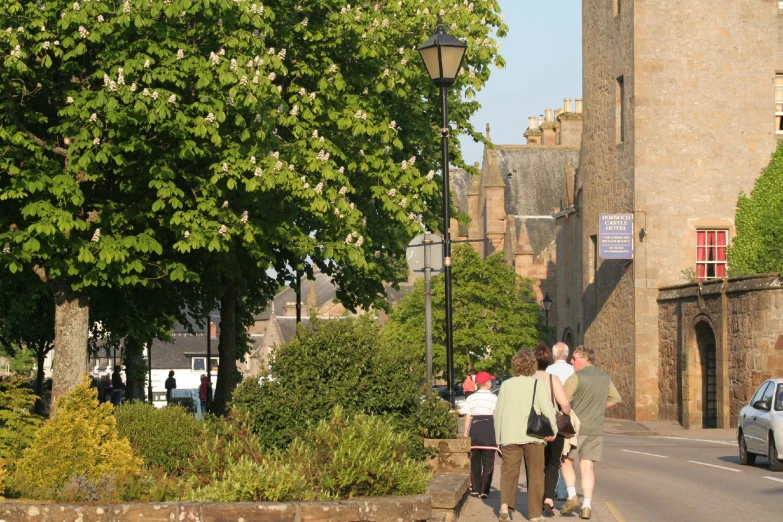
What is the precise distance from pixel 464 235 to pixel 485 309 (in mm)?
23352

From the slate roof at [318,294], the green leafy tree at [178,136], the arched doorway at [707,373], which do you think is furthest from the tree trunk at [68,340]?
the slate roof at [318,294]

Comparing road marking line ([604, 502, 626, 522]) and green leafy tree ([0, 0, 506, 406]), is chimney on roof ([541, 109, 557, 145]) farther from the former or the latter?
road marking line ([604, 502, 626, 522])

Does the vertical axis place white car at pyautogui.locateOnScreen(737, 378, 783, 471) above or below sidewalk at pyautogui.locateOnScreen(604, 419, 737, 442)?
above

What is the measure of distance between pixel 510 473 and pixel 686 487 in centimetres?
621

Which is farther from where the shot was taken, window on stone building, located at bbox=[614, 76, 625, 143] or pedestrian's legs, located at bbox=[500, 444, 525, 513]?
window on stone building, located at bbox=[614, 76, 625, 143]

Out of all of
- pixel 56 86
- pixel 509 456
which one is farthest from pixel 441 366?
pixel 509 456

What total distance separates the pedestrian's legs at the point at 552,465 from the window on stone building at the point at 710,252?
1175 inches

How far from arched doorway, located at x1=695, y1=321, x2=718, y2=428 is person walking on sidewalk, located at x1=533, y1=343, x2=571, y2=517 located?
1043 inches

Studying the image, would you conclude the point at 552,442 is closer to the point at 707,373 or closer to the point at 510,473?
the point at 510,473

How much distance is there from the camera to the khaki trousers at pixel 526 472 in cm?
1205

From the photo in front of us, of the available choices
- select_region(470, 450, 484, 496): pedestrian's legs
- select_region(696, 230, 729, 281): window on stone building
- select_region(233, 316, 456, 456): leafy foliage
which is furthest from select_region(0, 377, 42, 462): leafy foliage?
select_region(696, 230, 729, 281): window on stone building

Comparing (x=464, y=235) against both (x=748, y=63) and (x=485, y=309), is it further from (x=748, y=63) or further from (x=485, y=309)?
(x=748, y=63)

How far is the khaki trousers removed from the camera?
12047 mm

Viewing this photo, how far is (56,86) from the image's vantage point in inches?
752
